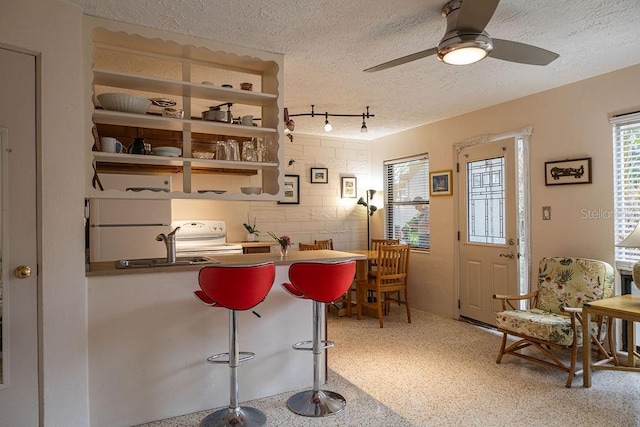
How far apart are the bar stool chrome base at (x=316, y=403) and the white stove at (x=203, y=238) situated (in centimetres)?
246

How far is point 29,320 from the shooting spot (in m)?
2.13

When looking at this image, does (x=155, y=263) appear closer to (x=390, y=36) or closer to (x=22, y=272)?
(x=22, y=272)

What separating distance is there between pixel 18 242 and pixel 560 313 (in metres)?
3.83

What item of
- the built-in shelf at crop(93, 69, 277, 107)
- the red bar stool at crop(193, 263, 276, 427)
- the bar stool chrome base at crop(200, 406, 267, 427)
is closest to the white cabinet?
the built-in shelf at crop(93, 69, 277, 107)

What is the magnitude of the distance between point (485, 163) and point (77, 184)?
12.5 feet

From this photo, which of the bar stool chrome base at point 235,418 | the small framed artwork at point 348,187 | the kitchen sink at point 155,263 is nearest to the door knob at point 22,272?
the kitchen sink at point 155,263

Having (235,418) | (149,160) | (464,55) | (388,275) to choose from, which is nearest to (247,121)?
(149,160)

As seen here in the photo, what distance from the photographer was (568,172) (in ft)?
11.8

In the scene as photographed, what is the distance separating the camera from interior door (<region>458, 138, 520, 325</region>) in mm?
4109

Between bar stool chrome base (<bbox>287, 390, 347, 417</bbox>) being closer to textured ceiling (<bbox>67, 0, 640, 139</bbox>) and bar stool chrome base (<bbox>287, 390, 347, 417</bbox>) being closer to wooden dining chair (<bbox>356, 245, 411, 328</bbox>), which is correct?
wooden dining chair (<bbox>356, 245, 411, 328</bbox>)

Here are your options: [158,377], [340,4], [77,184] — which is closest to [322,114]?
[340,4]

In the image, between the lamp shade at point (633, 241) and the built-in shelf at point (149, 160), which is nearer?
the built-in shelf at point (149, 160)

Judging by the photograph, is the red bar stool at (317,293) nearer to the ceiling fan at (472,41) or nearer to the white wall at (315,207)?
the ceiling fan at (472,41)

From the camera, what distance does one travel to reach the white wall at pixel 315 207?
211 inches
